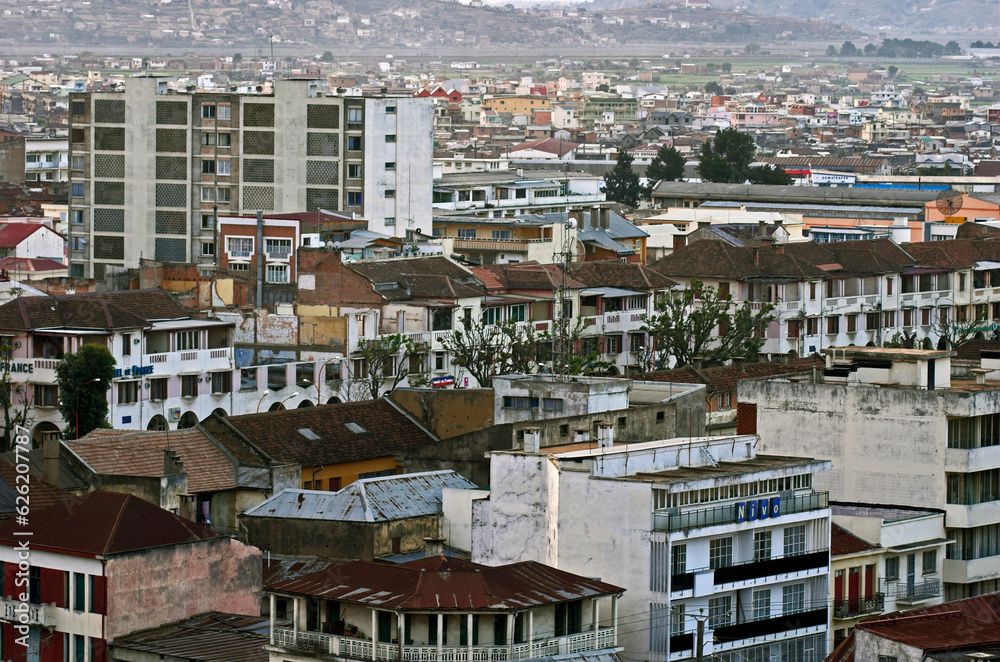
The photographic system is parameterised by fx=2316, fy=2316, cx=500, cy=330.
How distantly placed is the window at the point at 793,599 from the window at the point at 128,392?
28473 mm

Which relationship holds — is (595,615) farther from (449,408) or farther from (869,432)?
(449,408)

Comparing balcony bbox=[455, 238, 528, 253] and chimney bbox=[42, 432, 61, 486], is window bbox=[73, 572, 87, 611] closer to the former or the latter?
chimney bbox=[42, 432, 61, 486]

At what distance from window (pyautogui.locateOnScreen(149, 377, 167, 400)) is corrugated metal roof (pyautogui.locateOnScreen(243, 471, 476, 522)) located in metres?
20.8

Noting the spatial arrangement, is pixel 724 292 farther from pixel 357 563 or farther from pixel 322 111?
pixel 357 563

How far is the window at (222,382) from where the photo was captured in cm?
6488

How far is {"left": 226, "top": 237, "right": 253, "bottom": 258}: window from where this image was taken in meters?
84.2

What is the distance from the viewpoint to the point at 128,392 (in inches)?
2445

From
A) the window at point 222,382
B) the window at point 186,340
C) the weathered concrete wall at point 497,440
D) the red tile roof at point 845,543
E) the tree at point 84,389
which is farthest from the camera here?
the window at point 222,382

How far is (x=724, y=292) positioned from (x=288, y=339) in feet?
64.5

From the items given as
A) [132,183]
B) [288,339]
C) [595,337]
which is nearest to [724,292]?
[595,337]

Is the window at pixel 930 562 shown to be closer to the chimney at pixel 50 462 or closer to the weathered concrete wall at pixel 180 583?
the weathered concrete wall at pixel 180 583

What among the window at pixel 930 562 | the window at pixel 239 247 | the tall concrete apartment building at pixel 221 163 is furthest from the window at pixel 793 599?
the tall concrete apartment building at pixel 221 163

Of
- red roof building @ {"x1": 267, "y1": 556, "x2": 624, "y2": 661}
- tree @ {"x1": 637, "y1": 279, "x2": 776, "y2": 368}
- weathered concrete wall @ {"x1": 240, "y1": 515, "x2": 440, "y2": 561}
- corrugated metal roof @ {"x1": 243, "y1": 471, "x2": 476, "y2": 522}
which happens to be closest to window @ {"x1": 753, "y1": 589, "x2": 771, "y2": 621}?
red roof building @ {"x1": 267, "y1": 556, "x2": 624, "y2": 661}

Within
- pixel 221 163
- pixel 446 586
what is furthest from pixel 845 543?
pixel 221 163
